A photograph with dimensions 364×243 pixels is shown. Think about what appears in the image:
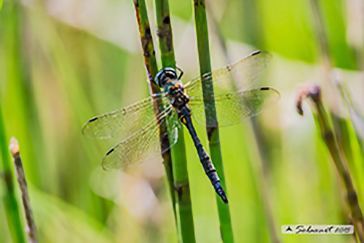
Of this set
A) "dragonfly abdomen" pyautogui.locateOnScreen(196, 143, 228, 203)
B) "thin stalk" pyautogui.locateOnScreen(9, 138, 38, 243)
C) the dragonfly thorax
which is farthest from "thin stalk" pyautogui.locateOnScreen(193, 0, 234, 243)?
"thin stalk" pyautogui.locateOnScreen(9, 138, 38, 243)

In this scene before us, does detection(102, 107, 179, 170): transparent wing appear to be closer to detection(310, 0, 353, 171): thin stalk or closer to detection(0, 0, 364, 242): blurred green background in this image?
detection(0, 0, 364, 242): blurred green background

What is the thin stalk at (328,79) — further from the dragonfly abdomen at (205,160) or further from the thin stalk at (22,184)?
the thin stalk at (22,184)

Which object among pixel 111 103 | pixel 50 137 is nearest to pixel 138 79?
pixel 111 103

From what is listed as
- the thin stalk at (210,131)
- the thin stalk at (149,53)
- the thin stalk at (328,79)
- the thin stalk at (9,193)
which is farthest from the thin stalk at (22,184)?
the thin stalk at (328,79)

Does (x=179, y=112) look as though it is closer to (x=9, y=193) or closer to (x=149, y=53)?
(x=149, y=53)

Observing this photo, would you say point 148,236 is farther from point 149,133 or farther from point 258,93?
point 258,93

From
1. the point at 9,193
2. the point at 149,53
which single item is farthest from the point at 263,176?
the point at 9,193
